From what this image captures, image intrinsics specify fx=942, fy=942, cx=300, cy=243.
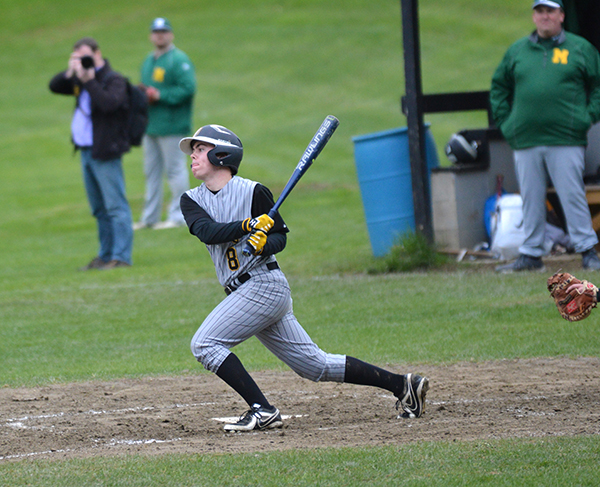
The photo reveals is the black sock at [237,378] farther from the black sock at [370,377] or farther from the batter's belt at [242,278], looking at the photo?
the black sock at [370,377]

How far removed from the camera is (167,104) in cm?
1422

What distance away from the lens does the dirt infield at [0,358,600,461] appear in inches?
194

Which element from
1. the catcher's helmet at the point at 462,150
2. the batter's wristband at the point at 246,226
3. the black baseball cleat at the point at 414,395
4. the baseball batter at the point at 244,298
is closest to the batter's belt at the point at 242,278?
the baseball batter at the point at 244,298

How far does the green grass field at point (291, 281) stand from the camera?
14.4 feet

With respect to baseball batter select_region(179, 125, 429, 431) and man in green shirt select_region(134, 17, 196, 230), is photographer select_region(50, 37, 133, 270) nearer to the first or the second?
man in green shirt select_region(134, 17, 196, 230)

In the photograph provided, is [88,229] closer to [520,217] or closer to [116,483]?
[520,217]

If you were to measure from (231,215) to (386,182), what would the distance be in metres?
5.52

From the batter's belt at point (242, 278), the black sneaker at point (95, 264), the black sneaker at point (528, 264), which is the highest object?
the batter's belt at point (242, 278)

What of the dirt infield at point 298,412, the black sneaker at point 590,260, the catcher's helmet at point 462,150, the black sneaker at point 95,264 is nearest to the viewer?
the dirt infield at point 298,412

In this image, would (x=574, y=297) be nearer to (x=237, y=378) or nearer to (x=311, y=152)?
(x=311, y=152)

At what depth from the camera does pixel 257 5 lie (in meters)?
44.9

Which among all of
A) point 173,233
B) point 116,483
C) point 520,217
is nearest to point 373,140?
point 520,217

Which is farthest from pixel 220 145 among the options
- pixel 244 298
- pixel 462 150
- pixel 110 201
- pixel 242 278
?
pixel 110 201

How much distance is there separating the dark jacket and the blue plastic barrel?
2.86m
